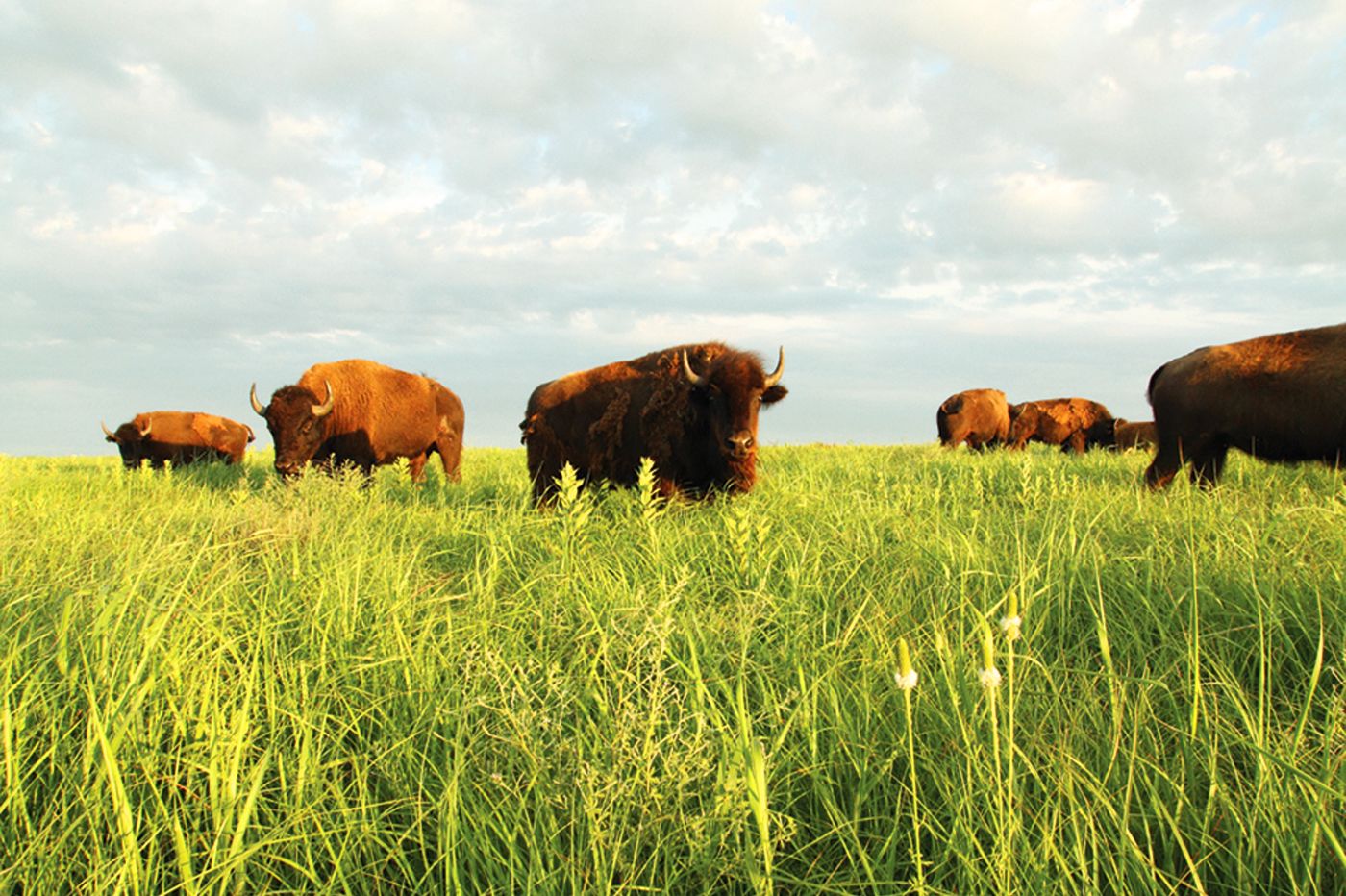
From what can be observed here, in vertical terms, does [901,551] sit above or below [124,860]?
above

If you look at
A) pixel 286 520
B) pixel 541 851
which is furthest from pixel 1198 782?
pixel 286 520

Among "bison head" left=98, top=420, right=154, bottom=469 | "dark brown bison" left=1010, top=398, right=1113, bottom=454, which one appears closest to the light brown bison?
"dark brown bison" left=1010, top=398, right=1113, bottom=454

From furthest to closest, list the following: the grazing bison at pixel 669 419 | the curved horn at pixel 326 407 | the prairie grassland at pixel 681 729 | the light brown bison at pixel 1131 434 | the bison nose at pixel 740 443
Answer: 1. the light brown bison at pixel 1131 434
2. the curved horn at pixel 326 407
3. the grazing bison at pixel 669 419
4. the bison nose at pixel 740 443
5. the prairie grassland at pixel 681 729

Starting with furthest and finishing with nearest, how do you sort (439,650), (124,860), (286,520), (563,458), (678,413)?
1. (563,458)
2. (678,413)
3. (286,520)
4. (439,650)
5. (124,860)

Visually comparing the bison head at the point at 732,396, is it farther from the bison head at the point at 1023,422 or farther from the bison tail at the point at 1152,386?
the bison head at the point at 1023,422

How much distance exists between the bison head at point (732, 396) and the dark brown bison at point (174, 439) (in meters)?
14.6

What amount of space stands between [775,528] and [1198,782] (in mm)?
3316

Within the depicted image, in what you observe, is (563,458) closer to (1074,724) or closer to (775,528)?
(775,528)

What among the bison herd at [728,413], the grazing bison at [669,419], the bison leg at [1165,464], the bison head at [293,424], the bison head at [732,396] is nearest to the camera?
the bison head at [732,396]

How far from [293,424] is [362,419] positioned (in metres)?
1.27

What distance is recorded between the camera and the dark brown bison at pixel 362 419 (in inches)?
428

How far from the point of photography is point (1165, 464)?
823 centimetres

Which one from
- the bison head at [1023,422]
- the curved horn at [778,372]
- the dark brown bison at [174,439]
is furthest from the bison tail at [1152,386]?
the dark brown bison at [174,439]

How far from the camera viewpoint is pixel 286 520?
17.0ft
